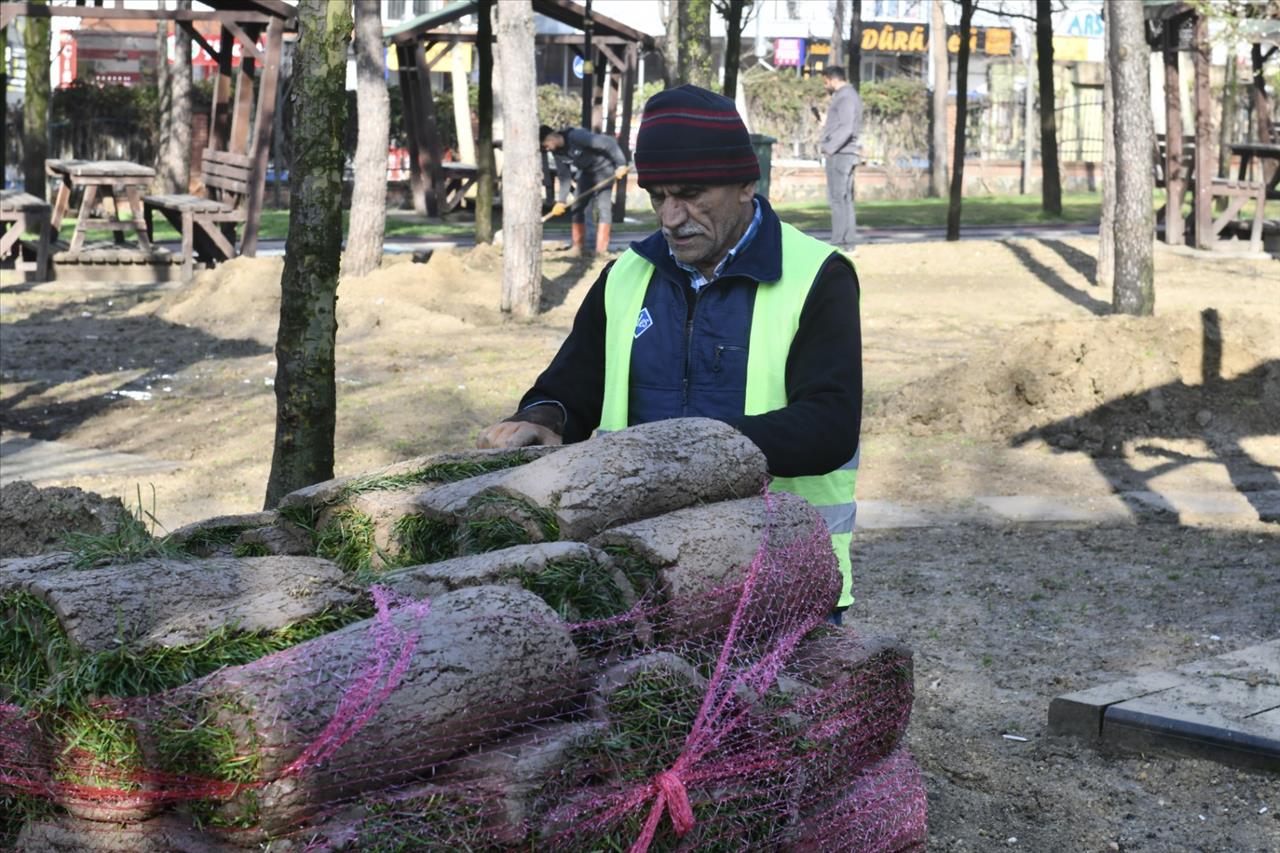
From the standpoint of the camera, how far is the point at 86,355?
14.6 meters

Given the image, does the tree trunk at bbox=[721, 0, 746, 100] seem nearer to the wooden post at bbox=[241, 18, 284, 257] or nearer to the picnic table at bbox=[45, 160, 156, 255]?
the wooden post at bbox=[241, 18, 284, 257]

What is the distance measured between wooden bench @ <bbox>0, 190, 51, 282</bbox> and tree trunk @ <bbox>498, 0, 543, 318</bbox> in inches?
261

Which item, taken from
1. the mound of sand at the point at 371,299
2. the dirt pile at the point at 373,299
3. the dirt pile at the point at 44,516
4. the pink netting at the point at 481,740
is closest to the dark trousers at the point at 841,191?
the dirt pile at the point at 373,299

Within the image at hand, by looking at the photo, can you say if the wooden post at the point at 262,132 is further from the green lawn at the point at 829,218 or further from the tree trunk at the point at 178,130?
the tree trunk at the point at 178,130

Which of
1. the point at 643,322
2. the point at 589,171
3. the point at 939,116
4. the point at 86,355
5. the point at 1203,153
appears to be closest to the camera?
the point at 643,322

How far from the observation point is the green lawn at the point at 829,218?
27.8m

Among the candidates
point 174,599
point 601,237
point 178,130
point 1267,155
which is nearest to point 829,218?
point 1267,155

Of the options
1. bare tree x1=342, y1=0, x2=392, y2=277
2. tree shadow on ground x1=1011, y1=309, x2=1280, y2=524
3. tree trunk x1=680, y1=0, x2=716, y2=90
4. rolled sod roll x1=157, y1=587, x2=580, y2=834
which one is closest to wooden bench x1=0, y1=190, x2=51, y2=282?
bare tree x1=342, y1=0, x2=392, y2=277

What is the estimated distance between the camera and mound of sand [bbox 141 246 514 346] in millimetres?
15820

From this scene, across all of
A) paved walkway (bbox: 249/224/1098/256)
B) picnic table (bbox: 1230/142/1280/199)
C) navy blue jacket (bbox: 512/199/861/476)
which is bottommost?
navy blue jacket (bbox: 512/199/861/476)

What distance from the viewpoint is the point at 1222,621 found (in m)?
7.11

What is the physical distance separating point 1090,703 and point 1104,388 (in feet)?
20.0

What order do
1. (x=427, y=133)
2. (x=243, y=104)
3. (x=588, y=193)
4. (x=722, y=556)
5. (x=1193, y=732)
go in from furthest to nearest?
1. (x=427, y=133)
2. (x=588, y=193)
3. (x=243, y=104)
4. (x=1193, y=732)
5. (x=722, y=556)

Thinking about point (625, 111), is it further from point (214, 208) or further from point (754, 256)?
point (754, 256)
